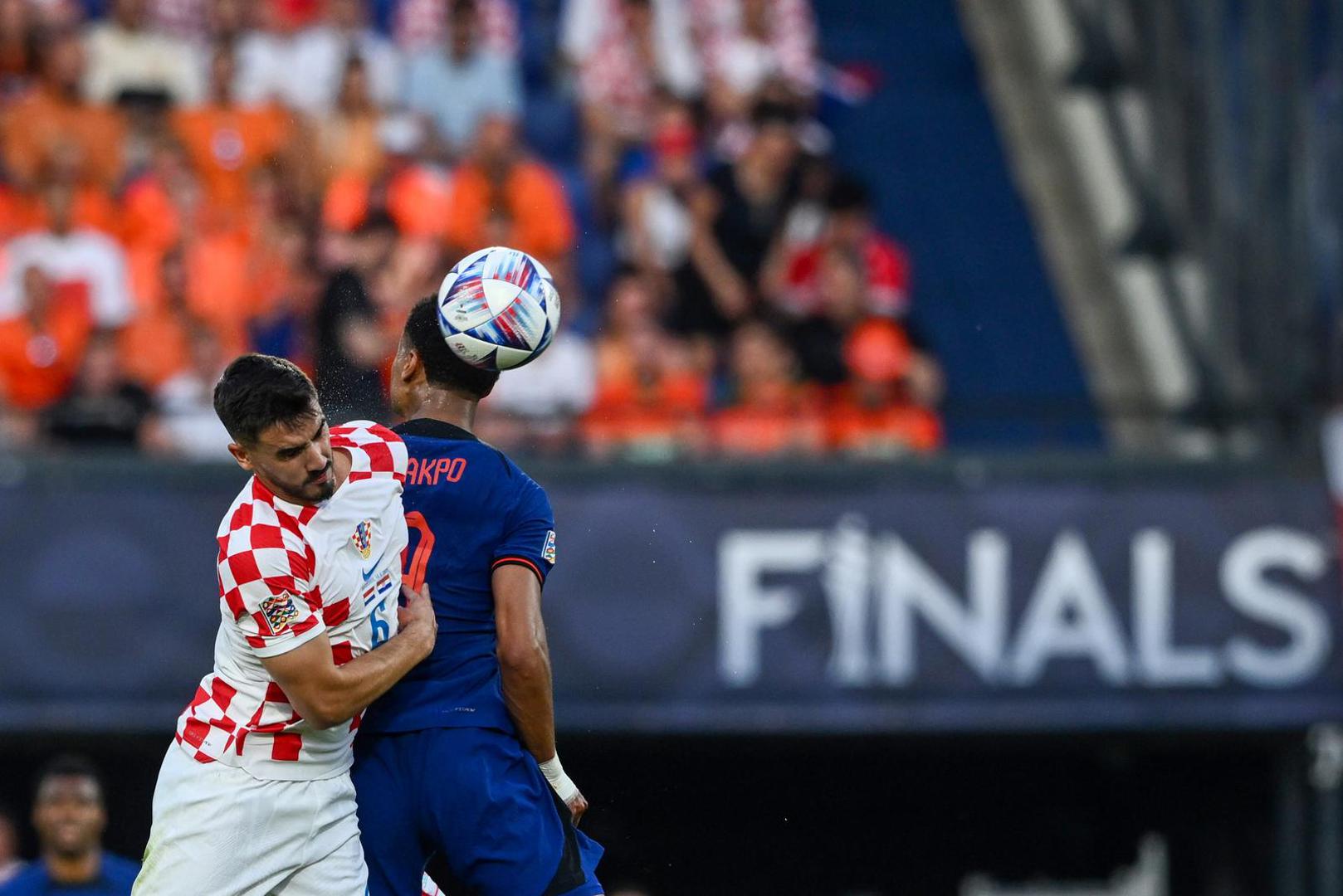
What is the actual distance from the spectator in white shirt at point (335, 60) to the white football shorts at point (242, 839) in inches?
270

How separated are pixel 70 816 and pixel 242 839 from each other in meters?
3.59

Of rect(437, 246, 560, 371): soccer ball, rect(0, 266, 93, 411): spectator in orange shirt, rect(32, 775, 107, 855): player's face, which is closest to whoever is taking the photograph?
rect(437, 246, 560, 371): soccer ball

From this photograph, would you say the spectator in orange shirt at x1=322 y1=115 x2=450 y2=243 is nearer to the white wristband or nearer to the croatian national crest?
the white wristband

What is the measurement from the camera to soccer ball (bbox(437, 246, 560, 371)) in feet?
16.9

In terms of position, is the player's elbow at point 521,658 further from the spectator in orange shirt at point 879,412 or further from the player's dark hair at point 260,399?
the spectator in orange shirt at point 879,412

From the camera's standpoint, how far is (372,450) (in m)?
4.98

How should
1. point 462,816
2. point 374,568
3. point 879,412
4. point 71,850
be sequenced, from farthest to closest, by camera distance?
point 879,412 < point 71,850 < point 462,816 < point 374,568

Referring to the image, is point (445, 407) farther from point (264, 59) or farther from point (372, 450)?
point (264, 59)

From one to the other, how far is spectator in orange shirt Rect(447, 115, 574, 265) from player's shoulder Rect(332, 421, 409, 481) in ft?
17.4

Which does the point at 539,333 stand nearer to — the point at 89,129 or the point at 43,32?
the point at 89,129

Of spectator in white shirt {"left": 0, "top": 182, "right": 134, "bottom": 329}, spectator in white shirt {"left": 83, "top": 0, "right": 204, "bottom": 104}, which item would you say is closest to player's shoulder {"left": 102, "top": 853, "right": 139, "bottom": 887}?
spectator in white shirt {"left": 0, "top": 182, "right": 134, "bottom": 329}

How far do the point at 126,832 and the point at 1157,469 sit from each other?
207 inches

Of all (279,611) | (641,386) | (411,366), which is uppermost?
(411,366)

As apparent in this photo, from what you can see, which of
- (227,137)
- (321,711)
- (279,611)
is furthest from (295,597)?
(227,137)
